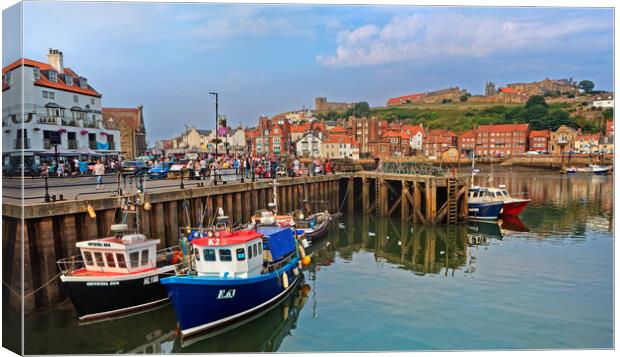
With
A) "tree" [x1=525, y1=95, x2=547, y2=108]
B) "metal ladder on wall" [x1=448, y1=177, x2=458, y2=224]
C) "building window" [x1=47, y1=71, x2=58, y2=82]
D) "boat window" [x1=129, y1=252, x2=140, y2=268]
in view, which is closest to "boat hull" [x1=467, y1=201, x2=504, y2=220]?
"metal ladder on wall" [x1=448, y1=177, x2=458, y2=224]

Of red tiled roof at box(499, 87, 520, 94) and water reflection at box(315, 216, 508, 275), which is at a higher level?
red tiled roof at box(499, 87, 520, 94)

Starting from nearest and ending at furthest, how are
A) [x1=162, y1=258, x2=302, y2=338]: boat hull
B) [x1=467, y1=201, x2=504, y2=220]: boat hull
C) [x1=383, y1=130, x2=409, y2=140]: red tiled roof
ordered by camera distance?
1. [x1=162, y1=258, x2=302, y2=338]: boat hull
2. [x1=467, y1=201, x2=504, y2=220]: boat hull
3. [x1=383, y1=130, x2=409, y2=140]: red tiled roof

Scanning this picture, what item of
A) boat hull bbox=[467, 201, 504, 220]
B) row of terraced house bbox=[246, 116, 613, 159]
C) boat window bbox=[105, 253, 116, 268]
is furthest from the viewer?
row of terraced house bbox=[246, 116, 613, 159]

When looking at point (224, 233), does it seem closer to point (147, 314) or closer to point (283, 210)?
point (147, 314)

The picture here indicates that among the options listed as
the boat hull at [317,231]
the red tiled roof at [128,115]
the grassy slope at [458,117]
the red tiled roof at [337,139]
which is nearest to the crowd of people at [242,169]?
the boat hull at [317,231]

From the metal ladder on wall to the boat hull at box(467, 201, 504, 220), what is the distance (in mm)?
3492

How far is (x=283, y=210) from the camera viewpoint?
30.8m

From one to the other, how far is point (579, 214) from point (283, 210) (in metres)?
23.8

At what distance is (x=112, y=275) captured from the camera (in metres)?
14.7

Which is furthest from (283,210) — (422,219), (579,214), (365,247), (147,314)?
(579,214)

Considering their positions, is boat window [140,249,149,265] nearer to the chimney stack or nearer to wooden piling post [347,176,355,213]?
the chimney stack

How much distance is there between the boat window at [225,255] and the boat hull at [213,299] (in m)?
0.75

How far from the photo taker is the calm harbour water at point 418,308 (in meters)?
13.7

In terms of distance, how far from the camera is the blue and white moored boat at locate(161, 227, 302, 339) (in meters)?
13.8
